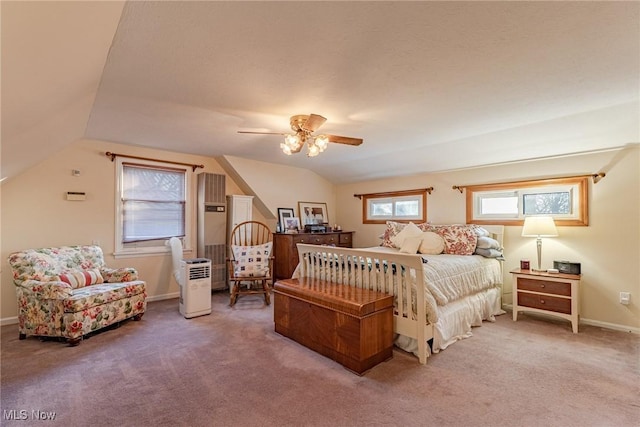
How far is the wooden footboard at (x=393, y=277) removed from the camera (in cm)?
250

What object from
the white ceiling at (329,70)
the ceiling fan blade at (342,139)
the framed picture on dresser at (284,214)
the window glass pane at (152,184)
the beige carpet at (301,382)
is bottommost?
the beige carpet at (301,382)

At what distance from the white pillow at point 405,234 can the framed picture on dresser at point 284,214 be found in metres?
2.18

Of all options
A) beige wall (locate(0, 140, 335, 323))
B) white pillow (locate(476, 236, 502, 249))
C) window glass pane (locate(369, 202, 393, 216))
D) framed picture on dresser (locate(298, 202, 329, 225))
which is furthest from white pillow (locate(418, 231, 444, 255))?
beige wall (locate(0, 140, 335, 323))

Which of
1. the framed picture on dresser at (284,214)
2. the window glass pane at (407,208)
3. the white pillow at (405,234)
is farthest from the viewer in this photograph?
the framed picture on dresser at (284,214)

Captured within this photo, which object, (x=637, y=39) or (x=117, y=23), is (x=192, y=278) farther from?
(x=637, y=39)

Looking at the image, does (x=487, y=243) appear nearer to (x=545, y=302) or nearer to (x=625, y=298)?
(x=545, y=302)

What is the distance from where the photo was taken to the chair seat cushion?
2830 mm

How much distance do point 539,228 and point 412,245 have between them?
1.50 m

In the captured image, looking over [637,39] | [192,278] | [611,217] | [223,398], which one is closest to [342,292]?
[223,398]

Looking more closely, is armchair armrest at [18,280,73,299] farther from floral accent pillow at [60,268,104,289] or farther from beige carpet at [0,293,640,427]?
beige carpet at [0,293,640,427]

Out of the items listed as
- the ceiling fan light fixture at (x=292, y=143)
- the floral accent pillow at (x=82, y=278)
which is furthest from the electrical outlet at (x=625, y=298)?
the floral accent pillow at (x=82, y=278)

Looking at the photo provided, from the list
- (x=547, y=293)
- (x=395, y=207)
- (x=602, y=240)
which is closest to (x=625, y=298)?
(x=602, y=240)

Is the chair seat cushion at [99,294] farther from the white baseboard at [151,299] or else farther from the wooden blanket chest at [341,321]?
the wooden blanket chest at [341,321]

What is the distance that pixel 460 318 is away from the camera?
10.2 ft
